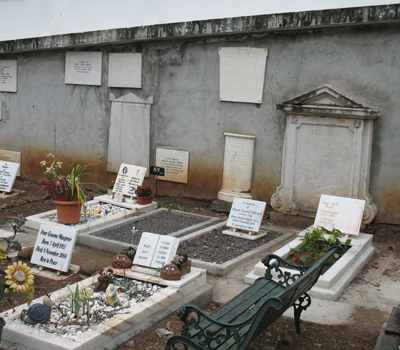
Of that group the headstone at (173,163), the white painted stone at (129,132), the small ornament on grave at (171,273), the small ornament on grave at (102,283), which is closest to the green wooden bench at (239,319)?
the small ornament on grave at (171,273)

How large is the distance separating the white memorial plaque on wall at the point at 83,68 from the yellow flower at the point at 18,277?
583 centimetres

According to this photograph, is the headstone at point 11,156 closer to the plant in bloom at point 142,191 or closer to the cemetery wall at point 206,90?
the cemetery wall at point 206,90

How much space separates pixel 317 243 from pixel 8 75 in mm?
6903

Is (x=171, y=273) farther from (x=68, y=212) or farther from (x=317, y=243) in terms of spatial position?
(x=68, y=212)

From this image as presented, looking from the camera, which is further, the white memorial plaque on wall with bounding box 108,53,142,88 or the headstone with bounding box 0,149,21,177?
the headstone with bounding box 0,149,21,177

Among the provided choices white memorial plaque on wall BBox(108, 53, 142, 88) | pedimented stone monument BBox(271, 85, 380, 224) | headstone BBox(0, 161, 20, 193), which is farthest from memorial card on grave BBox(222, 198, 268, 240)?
headstone BBox(0, 161, 20, 193)

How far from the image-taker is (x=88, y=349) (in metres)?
3.27

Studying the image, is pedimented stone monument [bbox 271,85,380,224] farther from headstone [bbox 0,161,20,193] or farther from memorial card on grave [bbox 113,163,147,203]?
headstone [bbox 0,161,20,193]

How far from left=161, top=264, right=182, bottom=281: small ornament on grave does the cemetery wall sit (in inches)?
122

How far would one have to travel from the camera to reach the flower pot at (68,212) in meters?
6.37

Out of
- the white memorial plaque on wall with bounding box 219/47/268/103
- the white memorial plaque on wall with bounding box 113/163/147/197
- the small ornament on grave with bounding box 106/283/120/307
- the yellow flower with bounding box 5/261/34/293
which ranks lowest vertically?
the small ornament on grave with bounding box 106/283/120/307

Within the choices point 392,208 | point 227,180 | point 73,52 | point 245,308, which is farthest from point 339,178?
point 73,52

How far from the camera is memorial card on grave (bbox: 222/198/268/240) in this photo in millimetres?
6297

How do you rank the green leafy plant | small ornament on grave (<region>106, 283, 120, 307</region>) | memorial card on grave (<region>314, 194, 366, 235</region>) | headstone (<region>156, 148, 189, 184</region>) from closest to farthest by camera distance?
small ornament on grave (<region>106, 283, 120, 307</region>) < the green leafy plant < memorial card on grave (<region>314, 194, 366, 235</region>) < headstone (<region>156, 148, 189, 184</region>)
